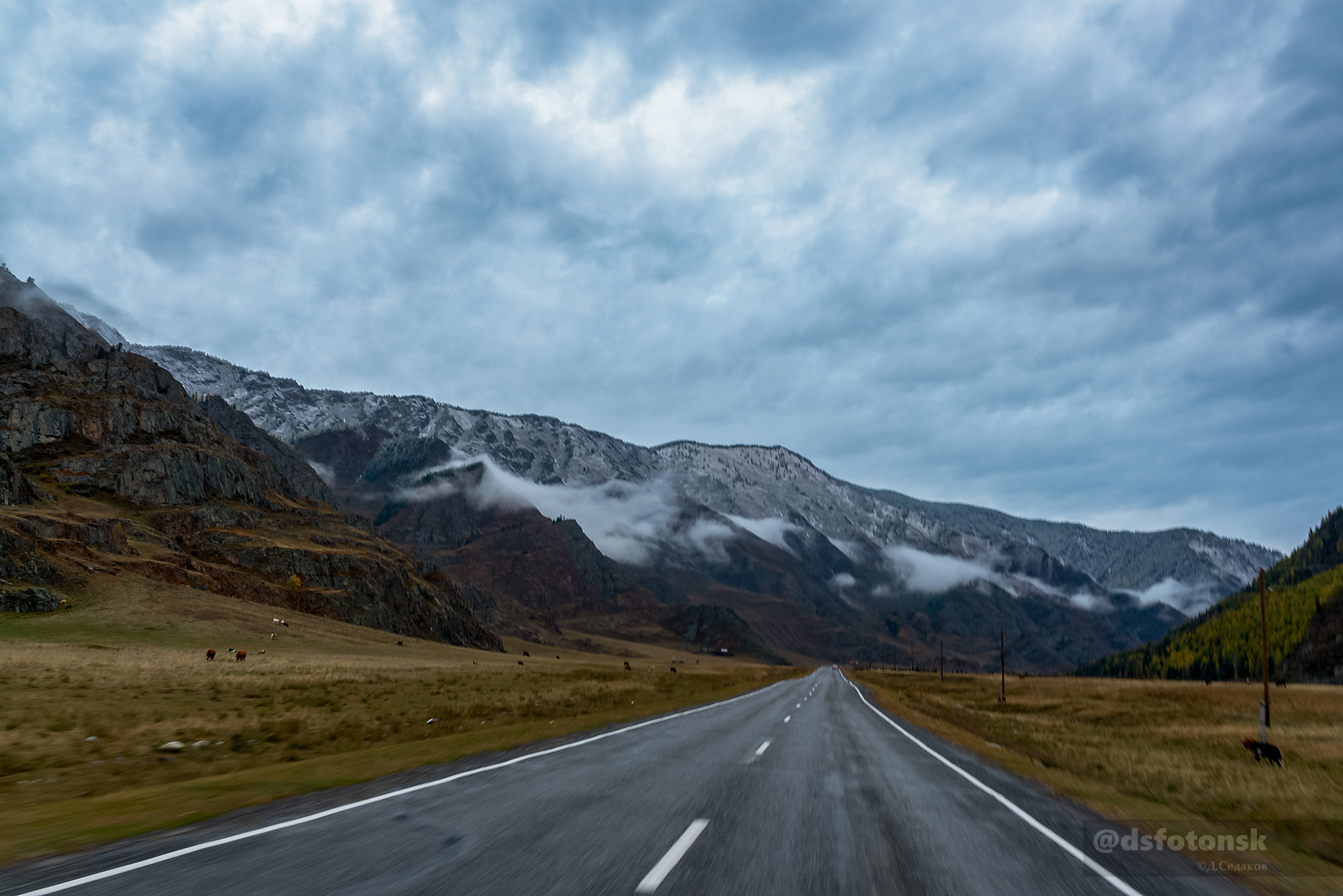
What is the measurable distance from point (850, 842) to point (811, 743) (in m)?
11.7

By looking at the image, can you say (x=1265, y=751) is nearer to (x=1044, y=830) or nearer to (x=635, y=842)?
(x=1044, y=830)

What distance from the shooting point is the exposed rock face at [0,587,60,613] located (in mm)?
60578

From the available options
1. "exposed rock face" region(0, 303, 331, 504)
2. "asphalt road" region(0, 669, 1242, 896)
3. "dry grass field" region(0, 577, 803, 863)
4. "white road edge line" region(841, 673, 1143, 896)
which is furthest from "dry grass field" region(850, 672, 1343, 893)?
"exposed rock face" region(0, 303, 331, 504)

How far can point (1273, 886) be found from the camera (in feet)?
26.2

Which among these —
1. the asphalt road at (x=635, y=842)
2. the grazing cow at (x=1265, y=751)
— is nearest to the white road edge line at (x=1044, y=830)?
the asphalt road at (x=635, y=842)

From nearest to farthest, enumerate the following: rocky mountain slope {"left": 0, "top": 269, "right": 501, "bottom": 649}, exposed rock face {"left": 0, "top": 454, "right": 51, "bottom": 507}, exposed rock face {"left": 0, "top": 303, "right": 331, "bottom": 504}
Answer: rocky mountain slope {"left": 0, "top": 269, "right": 501, "bottom": 649} < exposed rock face {"left": 0, "top": 454, "right": 51, "bottom": 507} < exposed rock face {"left": 0, "top": 303, "right": 331, "bottom": 504}

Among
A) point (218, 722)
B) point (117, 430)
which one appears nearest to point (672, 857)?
point (218, 722)

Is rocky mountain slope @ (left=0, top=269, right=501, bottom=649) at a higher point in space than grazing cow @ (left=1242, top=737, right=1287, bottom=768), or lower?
higher

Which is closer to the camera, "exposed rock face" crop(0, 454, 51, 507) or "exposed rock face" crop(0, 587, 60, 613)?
"exposed rock face" crop(0, 587, 60, 613)

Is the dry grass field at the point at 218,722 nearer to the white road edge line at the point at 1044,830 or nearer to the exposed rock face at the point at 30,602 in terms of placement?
the exposed rock face at the point at 30,602

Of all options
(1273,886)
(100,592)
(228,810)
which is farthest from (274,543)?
(1273,886)

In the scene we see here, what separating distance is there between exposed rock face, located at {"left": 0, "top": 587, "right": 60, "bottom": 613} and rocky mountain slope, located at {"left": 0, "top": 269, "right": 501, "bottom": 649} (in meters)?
4.90

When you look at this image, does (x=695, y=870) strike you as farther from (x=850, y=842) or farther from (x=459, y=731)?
(x=459, y=731)

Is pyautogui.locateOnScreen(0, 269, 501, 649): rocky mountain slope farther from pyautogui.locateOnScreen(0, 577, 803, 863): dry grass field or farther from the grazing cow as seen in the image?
the grazing cow
